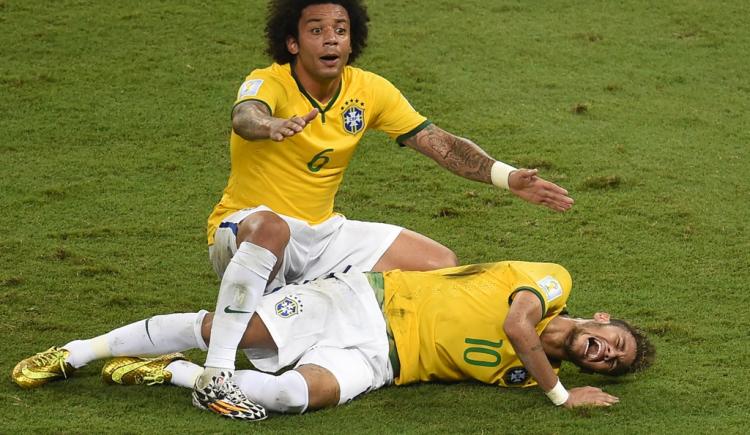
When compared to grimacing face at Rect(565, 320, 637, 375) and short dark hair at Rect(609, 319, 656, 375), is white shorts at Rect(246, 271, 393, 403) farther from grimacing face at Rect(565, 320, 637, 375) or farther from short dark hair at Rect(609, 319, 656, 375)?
short dark hair at Rect(609, 319, 656, 375)

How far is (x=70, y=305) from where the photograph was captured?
19.3ft

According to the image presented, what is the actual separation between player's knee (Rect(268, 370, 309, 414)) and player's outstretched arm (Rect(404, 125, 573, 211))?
1.26 metres

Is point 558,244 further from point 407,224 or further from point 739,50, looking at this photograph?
point 739,50

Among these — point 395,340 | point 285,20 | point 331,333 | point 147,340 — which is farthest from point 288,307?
point 285,20

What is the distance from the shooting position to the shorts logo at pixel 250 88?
5.16 metres

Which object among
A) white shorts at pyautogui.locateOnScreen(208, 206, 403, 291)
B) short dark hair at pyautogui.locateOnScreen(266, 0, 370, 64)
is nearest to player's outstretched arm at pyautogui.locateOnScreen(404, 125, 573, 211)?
white shorts at pyautogui.locateOnScreen(208, 206, 403, 291)

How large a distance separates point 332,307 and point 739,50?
5.52 m

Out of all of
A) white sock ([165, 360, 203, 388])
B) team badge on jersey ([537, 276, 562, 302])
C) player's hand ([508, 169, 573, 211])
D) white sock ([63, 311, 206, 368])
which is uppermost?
player's hand ([508, 169, 573, 211])

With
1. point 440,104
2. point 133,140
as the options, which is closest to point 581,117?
point 440,104

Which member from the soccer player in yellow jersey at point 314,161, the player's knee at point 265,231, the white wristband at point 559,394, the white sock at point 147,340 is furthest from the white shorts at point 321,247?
the white wristband at point 559,394

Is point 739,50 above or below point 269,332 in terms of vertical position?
above

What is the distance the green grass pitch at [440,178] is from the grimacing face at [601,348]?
0.36 ft

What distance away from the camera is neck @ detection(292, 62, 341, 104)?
5410 mm

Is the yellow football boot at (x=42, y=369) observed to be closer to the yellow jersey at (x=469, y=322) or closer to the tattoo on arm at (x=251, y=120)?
the tattoo on arm at (x=251, y=120)
